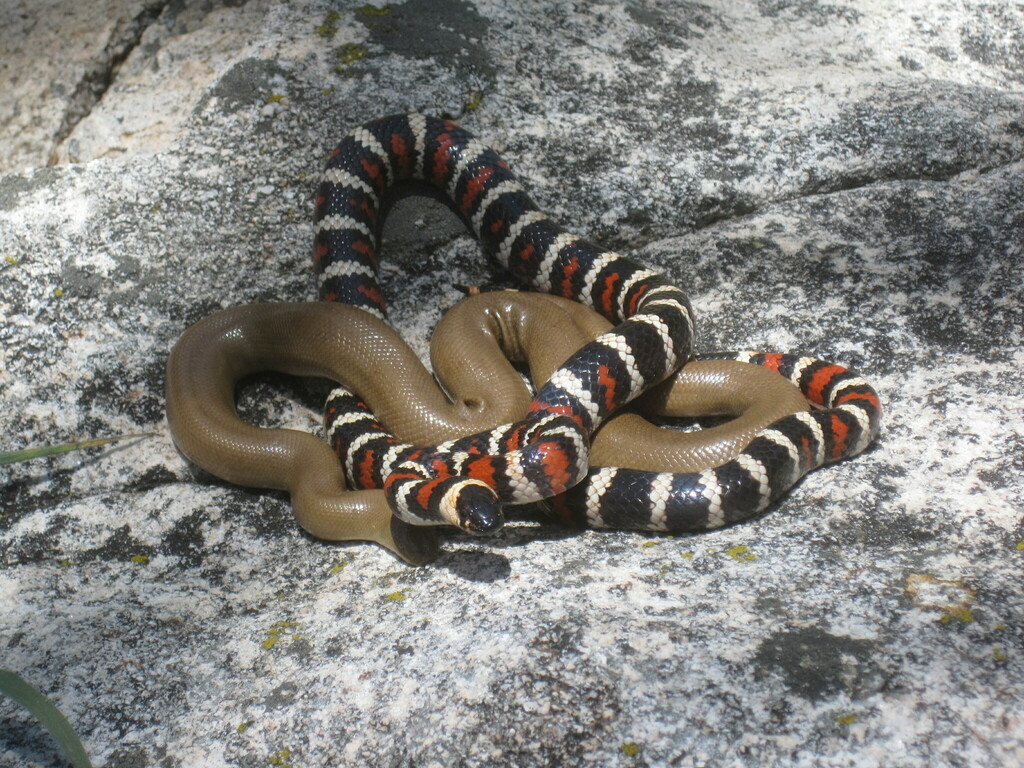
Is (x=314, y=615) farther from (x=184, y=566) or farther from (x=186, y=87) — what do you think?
(x=186, y=87)

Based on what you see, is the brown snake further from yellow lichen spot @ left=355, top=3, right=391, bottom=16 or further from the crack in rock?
yellow lichen spot @ left=355, top=3, right=391, bottom=16

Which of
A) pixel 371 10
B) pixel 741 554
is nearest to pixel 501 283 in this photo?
pixel 371 10

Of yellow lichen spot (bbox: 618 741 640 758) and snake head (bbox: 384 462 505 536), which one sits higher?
yellow lichen spot (bbox: 618 741 640 758)

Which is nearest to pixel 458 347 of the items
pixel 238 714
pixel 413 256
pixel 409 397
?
pixel 409 397

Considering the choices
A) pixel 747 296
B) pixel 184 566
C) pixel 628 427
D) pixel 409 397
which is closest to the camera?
pixel 184 566

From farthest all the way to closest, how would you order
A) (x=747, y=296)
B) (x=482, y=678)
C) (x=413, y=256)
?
1. (x=413, y=256)
2. (x=747, y=296)
3. (x=482, y=678)

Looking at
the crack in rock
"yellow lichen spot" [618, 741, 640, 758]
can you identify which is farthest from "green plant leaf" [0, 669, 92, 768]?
the crack in rock

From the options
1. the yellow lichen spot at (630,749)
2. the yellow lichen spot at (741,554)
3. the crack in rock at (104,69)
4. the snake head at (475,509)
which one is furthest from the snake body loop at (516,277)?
the crack in rock at (104,69)

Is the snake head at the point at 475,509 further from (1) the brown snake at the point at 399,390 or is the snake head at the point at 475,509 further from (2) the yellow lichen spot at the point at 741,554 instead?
(2) the yellow lichen spot at the point at 741,554
